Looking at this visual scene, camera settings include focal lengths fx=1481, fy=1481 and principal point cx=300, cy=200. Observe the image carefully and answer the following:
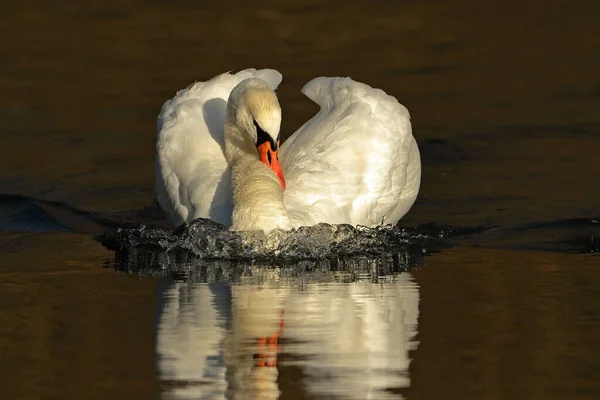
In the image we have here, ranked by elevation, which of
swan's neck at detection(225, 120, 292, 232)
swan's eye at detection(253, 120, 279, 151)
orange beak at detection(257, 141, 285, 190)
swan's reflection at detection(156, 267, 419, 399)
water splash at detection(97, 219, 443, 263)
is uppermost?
swan's eye at detection(253, 120, 279, 151)

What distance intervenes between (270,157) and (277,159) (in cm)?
7

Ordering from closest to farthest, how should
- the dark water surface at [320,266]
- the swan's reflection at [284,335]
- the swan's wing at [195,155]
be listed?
the swan's reflection at [284,335], the dark water surface at [320,266], the swan's wing at [195,155]

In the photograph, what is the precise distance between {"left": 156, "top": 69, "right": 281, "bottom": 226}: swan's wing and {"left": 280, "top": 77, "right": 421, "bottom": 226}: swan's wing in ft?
1.71

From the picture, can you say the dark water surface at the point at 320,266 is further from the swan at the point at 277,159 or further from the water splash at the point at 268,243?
the swan at the point at 277,159

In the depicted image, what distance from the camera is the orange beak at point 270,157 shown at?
10781 mm

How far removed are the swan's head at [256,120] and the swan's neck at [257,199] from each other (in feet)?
0.40

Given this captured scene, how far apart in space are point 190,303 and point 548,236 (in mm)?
3755

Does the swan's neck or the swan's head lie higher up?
the swan's head

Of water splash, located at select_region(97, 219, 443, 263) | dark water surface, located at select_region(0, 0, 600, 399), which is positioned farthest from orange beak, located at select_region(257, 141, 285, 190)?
dark water surface, located at select_region(0, 0, 600, 399)

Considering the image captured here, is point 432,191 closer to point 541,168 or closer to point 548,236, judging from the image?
point 541,168

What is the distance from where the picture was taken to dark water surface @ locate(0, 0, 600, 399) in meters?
7.15

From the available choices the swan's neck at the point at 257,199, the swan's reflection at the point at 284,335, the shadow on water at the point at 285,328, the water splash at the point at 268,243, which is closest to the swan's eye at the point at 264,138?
the swan's neck at the point at 257,199

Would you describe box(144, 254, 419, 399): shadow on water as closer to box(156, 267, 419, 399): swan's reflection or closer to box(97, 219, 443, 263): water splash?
box(156, 267, 419, 399): swan's reflection

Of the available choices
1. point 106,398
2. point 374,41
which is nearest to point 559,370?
point 106,398
